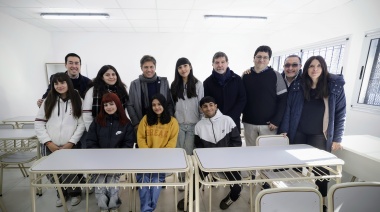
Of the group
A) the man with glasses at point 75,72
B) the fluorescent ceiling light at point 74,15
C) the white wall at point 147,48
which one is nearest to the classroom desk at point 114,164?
the man with glasses at point 75,72

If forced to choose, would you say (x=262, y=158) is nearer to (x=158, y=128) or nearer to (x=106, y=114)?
(x=158, y=128)

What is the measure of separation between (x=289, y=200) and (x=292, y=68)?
1.50 m

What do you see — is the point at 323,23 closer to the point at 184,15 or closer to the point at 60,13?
the point at 184,15

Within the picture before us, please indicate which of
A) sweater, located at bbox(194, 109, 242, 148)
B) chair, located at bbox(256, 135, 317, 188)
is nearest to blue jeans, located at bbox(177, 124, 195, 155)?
sweater, located at bbox(194, 109, 242, 148)

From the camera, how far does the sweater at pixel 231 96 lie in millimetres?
2043

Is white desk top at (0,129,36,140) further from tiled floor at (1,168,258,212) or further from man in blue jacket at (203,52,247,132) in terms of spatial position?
man in blue jacket at (203,52,247,132)

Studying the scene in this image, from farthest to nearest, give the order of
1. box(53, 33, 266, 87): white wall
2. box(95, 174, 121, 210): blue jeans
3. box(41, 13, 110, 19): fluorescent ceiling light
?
box(53, 33, 266, 87): white wall
box(41, 13, 110, 19): fluorescent ceiling light
box(95, 174, 121, 210): blue jeans

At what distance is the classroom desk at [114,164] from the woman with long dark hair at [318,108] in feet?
4.13

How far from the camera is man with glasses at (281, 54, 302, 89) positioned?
6.59 ft

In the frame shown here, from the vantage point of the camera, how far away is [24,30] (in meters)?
4.25

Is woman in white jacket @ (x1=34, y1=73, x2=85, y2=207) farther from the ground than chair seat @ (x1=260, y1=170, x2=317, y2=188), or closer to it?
farther from the ground

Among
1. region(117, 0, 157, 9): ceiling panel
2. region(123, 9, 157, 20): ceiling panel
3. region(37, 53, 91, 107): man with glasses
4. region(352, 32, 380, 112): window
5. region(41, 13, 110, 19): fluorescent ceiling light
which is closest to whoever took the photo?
region(37, 53, 91, 107): man with glasses

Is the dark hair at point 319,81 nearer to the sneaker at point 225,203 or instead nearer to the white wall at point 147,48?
the sneaker at point 225,203

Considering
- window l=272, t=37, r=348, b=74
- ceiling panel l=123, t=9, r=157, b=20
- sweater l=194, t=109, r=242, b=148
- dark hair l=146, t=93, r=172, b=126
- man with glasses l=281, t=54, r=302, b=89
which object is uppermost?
ceiling panel l=123, t=9, r=157, b=20
